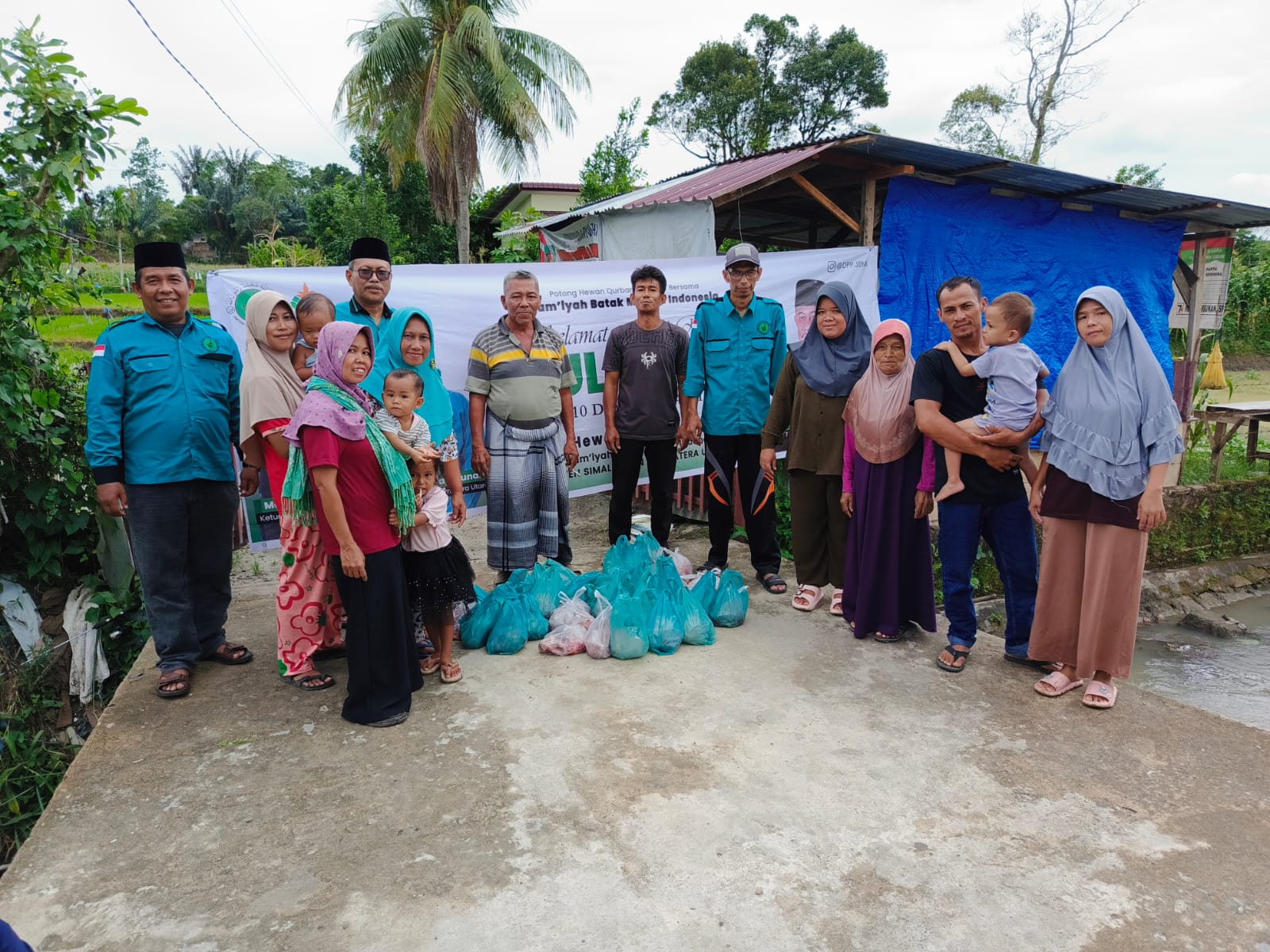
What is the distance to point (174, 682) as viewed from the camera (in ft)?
10.6

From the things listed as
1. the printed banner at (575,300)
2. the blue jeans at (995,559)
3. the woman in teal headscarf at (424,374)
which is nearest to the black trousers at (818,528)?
the blue jeans at (995,559)

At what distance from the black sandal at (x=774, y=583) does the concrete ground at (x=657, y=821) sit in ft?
3.29

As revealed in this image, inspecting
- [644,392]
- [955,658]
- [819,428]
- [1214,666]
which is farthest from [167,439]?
[1214,666]

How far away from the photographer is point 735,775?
2.67 meters

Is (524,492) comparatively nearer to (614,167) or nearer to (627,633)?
(627,633)

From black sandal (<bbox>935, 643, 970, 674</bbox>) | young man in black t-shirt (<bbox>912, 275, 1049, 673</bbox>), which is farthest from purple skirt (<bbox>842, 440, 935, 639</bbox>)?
black sandal (<bbox>935, 643, 970, 674</bbox>)

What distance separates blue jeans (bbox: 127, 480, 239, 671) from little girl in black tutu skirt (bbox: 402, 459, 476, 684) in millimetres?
880

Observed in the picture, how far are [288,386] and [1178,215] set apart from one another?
342 inches

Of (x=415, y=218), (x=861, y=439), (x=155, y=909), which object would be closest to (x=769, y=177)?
(x=861, y=439)

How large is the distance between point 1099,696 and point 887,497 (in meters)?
1.12

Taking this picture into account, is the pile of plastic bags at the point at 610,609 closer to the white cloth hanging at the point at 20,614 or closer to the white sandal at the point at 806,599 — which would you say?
the white sandal at the point at 806,599

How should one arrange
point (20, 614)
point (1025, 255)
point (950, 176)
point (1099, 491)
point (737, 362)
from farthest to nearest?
point (1025, 255), point (950, 176), point (737, 362), point (20, 614), point (1099, 491)

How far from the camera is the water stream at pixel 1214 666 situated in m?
6.08

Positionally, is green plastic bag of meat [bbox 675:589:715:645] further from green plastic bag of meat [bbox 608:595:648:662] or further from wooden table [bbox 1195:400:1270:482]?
wooden table [bbox 1195:400:1270:482]
